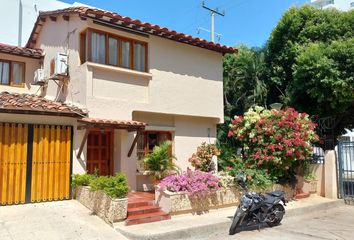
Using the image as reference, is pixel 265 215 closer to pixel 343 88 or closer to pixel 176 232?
pixel 176 232

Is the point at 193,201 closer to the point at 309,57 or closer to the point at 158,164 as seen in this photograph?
the point at 158,164

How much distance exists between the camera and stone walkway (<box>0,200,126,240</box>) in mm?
8703

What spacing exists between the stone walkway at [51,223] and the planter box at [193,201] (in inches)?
80.8

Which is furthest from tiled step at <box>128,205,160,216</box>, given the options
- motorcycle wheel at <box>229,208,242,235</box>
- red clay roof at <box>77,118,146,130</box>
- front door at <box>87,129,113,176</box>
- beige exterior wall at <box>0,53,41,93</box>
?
beige exterior wall at <box>0,53,41,93</box>

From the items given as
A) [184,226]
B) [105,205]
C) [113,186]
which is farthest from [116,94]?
[184,226]

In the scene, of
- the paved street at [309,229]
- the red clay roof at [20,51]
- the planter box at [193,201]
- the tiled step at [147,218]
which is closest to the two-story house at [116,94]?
the red clay roof at [20,51]

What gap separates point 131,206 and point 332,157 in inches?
387

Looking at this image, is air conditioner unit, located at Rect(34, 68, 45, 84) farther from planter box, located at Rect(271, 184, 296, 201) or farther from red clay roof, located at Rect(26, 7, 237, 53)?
planter box, located at Rect(271, 184, 296, 201)

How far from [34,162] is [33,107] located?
6.00ft

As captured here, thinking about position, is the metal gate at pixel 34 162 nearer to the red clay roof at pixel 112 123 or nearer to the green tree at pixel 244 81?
the red clay roof at pixel 112 123

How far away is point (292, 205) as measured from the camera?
13383 millimetres

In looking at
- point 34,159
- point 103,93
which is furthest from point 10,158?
point 103,93

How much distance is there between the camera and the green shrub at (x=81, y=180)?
11.6 metres

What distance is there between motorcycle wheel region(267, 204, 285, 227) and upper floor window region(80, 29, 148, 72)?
7210 mm
